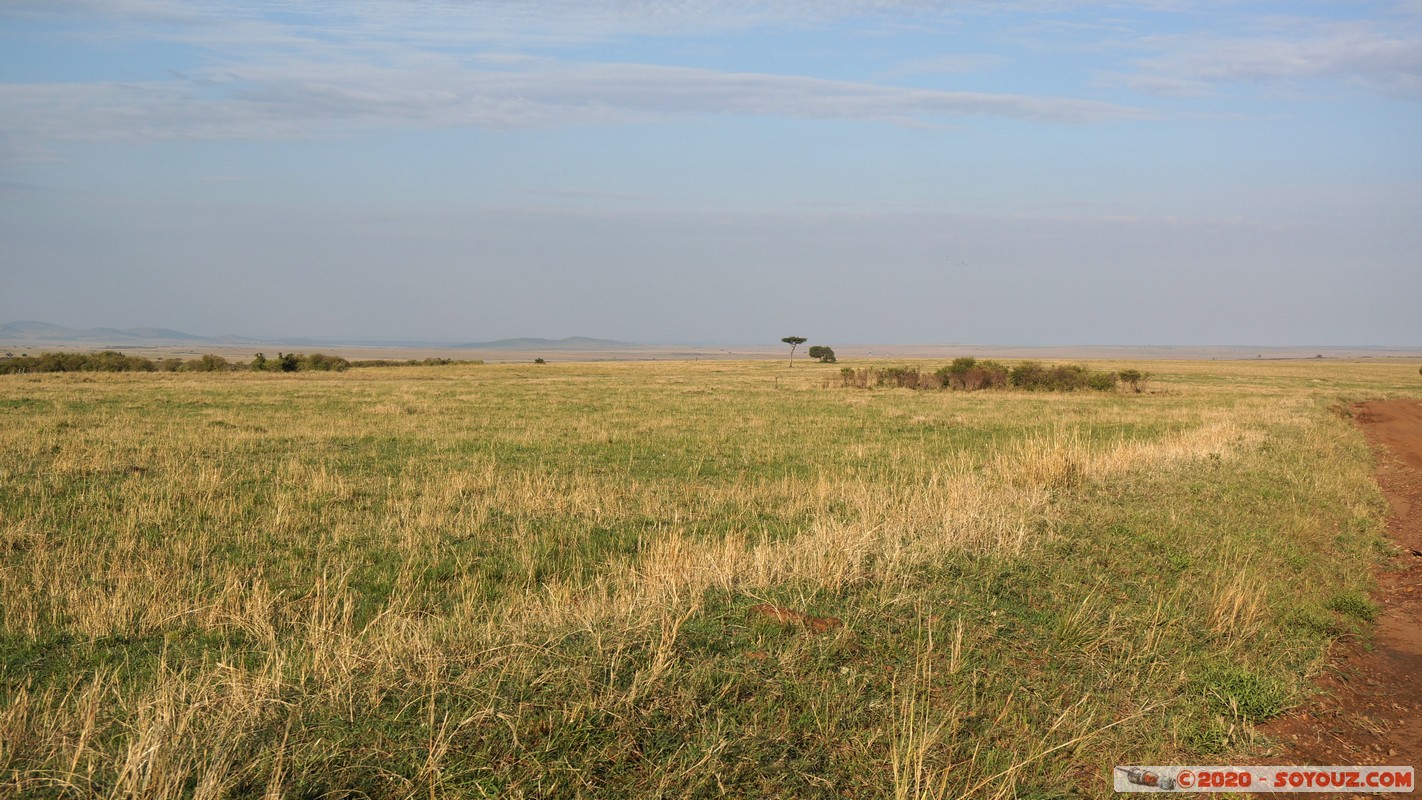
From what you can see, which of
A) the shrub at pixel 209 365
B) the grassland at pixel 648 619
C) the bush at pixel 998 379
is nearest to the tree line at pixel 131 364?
the shrub at pixel 209 365

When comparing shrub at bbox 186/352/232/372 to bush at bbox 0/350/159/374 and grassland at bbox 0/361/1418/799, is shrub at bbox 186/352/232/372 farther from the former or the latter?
grassland at bbox 0/361/1418/799

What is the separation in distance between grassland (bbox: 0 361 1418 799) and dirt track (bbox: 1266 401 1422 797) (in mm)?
208

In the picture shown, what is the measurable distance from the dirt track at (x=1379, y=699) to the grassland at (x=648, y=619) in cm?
21

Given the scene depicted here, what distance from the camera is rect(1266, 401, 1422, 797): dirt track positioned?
5.67m

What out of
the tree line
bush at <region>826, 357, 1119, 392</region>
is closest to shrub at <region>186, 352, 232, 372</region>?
the tree line

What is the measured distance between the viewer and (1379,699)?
6539 mm

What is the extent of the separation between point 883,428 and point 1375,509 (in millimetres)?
13810

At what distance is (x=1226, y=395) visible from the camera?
43969 mm

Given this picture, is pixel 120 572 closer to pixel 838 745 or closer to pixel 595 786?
pixel 595 786

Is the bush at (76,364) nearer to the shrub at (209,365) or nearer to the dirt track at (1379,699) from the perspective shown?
the shrub at (209,365)

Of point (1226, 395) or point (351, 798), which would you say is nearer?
point (351, 798)

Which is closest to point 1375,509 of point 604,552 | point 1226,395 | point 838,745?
point 604,552

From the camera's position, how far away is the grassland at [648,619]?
463 centimetres

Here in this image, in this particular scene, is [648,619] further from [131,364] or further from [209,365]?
[131,364]
